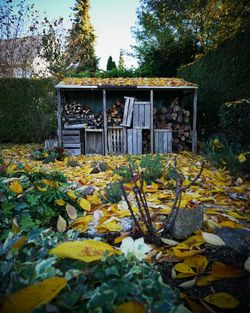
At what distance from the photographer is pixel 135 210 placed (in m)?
2.33

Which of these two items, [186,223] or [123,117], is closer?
[186,223]

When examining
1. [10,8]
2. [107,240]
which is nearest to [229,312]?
[107,240]

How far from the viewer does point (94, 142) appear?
8.05 m

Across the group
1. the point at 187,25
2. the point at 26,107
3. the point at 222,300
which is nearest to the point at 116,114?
the point at 26,107

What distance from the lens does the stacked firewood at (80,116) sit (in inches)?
331

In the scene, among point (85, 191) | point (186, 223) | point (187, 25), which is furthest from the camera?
point (187, 25)

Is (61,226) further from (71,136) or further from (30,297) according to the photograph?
(71,136)

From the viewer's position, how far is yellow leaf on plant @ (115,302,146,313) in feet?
2.32

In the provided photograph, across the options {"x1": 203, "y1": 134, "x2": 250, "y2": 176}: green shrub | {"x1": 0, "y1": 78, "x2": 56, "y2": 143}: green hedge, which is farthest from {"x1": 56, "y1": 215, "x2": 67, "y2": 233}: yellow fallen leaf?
{"x1": 0, "y1": 78, "x2": 56, "y2": 143}: green hedge

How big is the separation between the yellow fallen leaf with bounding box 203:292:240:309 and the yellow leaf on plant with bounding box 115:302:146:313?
2.08 ft

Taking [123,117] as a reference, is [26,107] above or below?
above

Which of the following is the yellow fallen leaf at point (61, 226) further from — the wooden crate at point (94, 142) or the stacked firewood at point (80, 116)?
the stacked firewood at point (80, 116)

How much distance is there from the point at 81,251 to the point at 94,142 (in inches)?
281

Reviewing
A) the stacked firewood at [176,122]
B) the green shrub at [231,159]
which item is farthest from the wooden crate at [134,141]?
the green shrub at [231,159]
